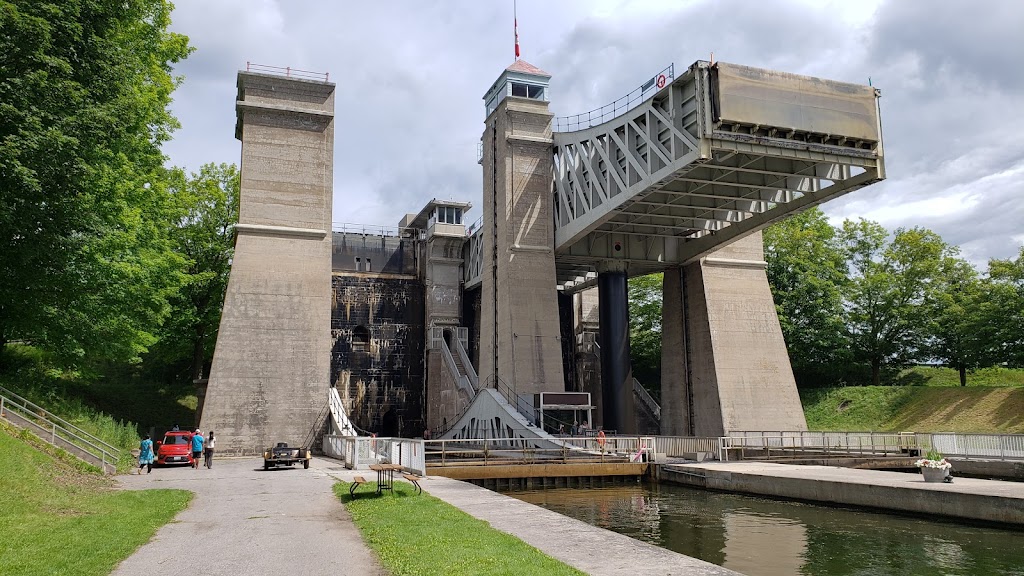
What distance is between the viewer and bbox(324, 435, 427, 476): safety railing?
21.0m

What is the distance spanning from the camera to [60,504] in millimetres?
13266

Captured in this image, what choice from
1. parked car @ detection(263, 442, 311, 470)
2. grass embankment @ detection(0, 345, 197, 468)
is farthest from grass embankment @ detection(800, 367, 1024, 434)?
grass embankment @ detection(0, 345, 197, 468)

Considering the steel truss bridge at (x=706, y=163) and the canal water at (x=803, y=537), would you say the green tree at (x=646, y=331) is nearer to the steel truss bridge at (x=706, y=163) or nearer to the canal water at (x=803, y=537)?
the steel truss bridge at (x=706, y=163)

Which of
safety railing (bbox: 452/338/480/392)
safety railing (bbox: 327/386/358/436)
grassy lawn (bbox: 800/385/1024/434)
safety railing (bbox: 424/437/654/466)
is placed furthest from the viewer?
safety railing (bbox: 452/338/480/392)

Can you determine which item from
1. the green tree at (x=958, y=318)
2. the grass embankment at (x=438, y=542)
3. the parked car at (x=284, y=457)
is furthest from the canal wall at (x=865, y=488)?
the green tree at (x=958, y=318)

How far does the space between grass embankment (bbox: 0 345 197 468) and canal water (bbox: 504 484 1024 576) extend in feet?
54.7

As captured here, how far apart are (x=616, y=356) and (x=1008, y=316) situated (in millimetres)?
23190

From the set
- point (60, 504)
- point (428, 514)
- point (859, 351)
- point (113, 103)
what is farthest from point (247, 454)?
point (859, 351)

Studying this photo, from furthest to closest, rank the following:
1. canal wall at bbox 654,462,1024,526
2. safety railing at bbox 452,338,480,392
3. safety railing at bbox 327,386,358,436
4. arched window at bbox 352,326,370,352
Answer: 1. arched window at bbox 352,326,370,352
2. safety railing at bbox 452,338,480,392
3. safety railing at bbox 327,386,358,436
4. canal wall at bbox 654,462,1024,526

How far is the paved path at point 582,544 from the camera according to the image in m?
8.84

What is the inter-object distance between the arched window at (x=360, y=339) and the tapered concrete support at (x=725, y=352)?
823 inches

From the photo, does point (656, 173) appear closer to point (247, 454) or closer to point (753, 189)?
point (753, 189)

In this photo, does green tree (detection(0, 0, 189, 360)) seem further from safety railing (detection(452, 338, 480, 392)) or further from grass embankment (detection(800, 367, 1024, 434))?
grass embankment (detection(800, 367, 1024, 434))

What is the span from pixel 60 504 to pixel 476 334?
39423mm
